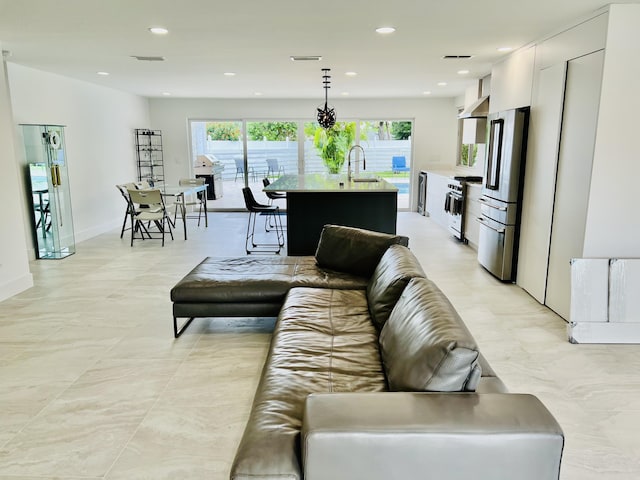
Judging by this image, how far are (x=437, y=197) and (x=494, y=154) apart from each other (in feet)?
11.1

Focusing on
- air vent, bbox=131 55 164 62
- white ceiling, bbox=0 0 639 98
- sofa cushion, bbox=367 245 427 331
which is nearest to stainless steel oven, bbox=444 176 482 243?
white ceiling, bbox=0 0 639 98

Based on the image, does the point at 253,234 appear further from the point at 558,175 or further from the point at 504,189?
the point at 558,175

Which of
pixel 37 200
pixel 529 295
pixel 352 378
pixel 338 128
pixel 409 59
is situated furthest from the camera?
pixel 338 128

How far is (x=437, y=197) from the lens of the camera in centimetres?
834

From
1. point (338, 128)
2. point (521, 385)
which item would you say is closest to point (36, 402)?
point (521, 385)

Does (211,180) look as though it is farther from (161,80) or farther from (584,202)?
(584,202)

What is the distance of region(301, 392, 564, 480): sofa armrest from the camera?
139 centimetres

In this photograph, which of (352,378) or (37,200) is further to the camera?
(37,200)

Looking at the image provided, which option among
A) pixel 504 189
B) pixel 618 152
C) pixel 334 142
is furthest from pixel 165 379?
pixel 334 142

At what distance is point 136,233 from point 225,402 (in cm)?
577

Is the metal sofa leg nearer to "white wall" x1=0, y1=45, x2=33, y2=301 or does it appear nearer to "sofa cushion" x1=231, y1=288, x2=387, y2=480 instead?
"sofa cushion" x1=231, y1=288, x2=387, y2=480

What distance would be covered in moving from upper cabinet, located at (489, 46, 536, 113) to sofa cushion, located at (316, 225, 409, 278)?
7.52 feet

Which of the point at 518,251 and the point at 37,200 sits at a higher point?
the point at 37,200

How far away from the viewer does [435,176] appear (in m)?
8.48
